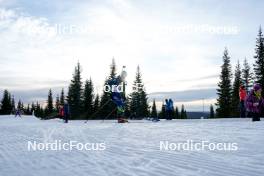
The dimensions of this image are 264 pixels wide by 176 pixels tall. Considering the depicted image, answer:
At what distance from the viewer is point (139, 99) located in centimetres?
6644

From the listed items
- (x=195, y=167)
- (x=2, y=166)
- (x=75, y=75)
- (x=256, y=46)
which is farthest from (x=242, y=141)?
(x=75, y=75)

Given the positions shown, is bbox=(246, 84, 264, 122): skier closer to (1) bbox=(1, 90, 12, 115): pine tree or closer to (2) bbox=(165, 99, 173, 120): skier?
(2) bbox=(165, 99, 173, 120): skier

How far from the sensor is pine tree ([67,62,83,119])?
2606 inches

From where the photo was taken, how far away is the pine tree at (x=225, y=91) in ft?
180

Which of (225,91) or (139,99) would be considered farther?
(139,99)

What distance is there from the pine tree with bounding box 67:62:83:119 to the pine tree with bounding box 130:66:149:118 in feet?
32.4
